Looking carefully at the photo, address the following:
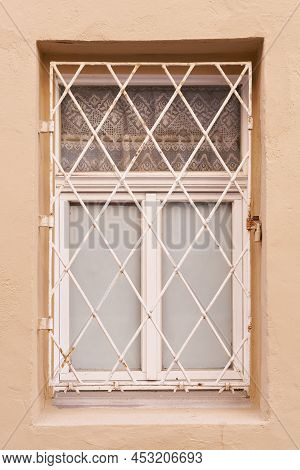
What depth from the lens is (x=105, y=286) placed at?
2893 millimetres

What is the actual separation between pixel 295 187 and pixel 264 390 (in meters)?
0.84

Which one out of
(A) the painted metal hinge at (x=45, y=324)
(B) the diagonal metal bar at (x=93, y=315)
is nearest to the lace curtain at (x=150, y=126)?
(B) the diagonal metal bar at (x=93, y=315)

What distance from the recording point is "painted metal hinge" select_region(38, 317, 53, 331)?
2676 millimetres

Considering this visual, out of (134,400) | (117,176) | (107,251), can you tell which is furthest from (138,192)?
(134,400)

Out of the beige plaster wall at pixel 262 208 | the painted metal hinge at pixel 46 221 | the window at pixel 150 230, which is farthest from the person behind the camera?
the window at pixel 150 230

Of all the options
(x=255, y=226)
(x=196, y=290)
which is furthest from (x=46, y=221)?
(x=255, y=226)

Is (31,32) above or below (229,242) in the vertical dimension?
above

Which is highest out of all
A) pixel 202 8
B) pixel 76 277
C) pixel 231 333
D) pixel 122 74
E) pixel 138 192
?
pixel 202 8

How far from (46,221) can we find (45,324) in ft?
1.43

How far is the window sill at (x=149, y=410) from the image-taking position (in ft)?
8.54

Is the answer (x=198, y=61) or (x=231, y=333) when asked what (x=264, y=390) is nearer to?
(x=231, y=333)

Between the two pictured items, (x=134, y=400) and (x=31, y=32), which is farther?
(x=134, y=400)

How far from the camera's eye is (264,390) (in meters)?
2.62

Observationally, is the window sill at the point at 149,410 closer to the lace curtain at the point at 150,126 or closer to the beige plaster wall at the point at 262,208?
the beige plaster wall at the point at 262,208
